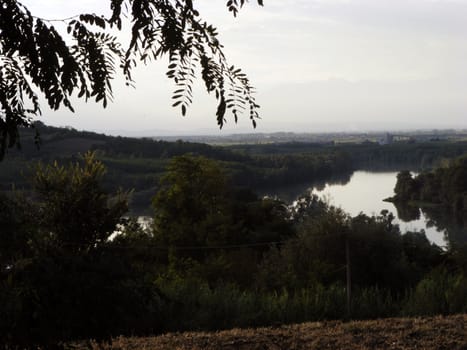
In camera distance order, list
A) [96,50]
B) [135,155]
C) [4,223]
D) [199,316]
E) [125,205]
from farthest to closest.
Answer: [135,155] < [125,205] < [199,316] < [4,223] < [96,50]

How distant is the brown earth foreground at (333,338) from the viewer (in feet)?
16.1

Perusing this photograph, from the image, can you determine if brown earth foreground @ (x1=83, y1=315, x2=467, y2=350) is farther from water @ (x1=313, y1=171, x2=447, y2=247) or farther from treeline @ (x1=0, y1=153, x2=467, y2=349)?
water @ (x1=313, y1=171, x2=447, y2=247)

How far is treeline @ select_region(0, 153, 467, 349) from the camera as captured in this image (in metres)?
2.93

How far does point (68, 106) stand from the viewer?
2.36 meters

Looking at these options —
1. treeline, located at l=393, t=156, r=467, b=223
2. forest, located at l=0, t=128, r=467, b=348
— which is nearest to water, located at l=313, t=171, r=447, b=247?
treeline, located at l=393, t=156, r=467, b=223

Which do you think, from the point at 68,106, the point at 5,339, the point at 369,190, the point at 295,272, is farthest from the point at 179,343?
the point at 369,190

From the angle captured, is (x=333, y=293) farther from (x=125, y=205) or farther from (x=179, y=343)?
(x=125, y=205)

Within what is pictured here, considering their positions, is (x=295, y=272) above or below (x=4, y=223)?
below

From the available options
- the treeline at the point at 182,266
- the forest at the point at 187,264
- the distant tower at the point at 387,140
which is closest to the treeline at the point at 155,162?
the forest at the point at 187,264

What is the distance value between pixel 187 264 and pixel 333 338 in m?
13.2

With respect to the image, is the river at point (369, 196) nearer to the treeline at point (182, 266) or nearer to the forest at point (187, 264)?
the forest at point (187, 264)

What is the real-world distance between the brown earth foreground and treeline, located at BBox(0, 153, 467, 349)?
0.46 metres

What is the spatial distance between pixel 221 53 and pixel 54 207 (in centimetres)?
690

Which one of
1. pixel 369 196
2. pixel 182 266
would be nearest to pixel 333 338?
pixel 182 266
